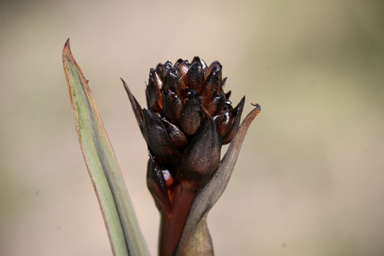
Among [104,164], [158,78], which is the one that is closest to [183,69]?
[158,78]

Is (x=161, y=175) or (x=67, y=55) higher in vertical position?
(x=67, y=55)

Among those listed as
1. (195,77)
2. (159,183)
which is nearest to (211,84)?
(195,77)

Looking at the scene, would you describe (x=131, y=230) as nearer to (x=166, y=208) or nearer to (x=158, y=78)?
(x=166, y=208)

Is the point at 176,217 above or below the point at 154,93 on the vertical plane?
below

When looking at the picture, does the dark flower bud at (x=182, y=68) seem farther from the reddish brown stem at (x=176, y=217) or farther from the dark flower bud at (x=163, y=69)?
the reddish brown stem at (x=176, y=217)

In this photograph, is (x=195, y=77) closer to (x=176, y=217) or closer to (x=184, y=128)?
(x=184, y=128)

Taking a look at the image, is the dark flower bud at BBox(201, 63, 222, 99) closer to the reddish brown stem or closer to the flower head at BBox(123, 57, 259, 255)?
the flower head at BBox(123, 57, 259, 255)
